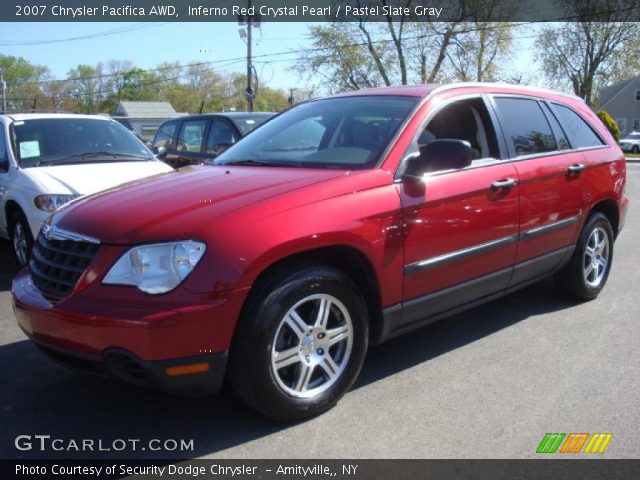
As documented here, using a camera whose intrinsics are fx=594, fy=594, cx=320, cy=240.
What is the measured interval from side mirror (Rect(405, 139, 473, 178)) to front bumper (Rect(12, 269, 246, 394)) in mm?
1348

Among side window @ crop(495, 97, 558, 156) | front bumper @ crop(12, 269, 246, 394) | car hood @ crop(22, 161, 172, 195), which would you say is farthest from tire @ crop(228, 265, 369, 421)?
car hood @ crop(22, 161, 172, 195)

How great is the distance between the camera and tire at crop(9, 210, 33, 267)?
5.95 meters

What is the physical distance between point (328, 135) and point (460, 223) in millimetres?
1089

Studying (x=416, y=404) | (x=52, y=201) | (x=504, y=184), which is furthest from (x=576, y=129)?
(x=52, y=201)

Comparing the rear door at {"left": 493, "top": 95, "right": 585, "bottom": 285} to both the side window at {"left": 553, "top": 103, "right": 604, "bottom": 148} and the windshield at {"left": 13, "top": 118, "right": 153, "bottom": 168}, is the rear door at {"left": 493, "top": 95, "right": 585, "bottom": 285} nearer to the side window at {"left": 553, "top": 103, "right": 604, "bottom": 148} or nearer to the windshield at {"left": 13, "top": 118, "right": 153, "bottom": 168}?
the side window at {"left": 553, "top": 103, "right": 604, "bottom": 148}

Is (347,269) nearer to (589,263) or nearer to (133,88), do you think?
(589,263)

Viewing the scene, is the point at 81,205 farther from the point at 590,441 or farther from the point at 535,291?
the point at 535,291


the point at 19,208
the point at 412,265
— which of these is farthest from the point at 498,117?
the point at 19,208

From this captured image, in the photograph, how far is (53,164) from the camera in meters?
6.39

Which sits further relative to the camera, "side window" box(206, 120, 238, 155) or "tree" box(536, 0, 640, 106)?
"tree" box(536, 0, 640, 106)

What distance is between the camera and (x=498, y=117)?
422 cm

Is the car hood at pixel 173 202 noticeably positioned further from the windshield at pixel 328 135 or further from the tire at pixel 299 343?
the tire at pixel 299 343

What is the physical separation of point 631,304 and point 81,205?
14.6ft

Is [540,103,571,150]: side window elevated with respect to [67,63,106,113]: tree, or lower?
lower
